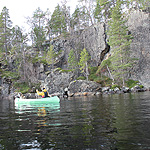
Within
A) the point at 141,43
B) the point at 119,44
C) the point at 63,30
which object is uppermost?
the point at 63,30

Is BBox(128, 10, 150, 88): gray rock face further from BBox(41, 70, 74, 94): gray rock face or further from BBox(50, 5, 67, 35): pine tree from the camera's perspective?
BBox(50, 5, 67, 35): pine tree

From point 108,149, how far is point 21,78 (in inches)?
1637

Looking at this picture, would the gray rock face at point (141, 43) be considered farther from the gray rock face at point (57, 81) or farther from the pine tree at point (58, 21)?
the pine tree at point (58, 21)

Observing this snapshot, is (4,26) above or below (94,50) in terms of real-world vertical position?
above

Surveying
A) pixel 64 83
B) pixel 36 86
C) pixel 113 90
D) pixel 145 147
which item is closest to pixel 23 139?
pixel 145 147

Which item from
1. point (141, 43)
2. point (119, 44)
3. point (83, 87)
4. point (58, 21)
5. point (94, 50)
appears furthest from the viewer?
point (58, 21)

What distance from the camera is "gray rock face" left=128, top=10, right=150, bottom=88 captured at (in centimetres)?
3269

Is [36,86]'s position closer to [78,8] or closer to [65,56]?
[65,56]

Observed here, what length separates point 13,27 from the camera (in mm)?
53750

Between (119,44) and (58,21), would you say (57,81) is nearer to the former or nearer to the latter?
(119,44)

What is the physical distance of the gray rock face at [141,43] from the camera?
32691 mm

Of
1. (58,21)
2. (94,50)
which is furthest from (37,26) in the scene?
(94,50)

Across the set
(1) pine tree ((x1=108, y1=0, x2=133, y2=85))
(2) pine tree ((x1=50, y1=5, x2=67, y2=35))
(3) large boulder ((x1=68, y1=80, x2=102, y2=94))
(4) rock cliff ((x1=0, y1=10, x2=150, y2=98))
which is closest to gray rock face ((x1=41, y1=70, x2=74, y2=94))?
(4) rock cliff ((x1=0, y1=10, x2=150, y2=98))

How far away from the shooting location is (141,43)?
3475cm
